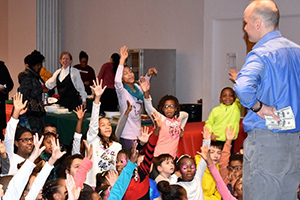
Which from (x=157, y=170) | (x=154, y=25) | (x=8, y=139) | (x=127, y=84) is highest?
(x=154, y=25)

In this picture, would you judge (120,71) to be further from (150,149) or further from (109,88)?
(109,88)

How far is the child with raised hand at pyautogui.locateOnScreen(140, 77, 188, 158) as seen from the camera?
5805 mm

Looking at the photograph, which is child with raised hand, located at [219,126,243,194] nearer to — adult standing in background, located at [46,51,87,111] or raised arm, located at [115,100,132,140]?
raised arm, located at [115,100,132,140]

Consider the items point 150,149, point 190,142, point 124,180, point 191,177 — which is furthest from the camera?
point 190,142

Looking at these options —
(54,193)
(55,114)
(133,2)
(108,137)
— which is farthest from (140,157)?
(133,2)

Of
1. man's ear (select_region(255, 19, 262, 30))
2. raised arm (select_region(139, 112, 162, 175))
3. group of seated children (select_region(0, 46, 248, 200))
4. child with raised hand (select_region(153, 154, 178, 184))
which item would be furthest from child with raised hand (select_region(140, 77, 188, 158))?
man's ear (select_region(255, 19, 262, 30))

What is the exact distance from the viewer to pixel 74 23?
12852 millimetres

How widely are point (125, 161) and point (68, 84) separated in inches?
128

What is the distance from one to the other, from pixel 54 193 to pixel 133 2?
7.52 m

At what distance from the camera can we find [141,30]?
1081cm

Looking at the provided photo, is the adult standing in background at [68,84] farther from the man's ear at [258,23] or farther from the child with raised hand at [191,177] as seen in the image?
the man's ear at [258,23]

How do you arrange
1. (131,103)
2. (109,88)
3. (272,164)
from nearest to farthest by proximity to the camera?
(272,164), (131,103), (109,88)

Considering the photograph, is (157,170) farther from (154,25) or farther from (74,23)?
(74,23)

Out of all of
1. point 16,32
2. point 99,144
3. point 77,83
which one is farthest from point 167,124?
point 16,32
